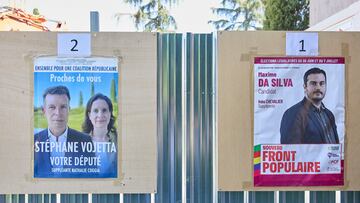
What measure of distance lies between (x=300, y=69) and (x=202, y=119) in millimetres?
921

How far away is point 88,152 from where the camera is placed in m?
3.81

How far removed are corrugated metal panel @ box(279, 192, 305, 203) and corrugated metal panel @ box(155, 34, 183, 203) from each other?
2.94ft

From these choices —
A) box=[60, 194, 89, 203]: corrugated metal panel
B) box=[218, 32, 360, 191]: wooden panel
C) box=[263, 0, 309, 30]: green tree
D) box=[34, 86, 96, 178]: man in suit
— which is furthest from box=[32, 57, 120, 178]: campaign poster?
box=[263, 0, 309, 30]: green tree

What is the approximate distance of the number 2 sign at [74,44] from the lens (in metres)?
3.75

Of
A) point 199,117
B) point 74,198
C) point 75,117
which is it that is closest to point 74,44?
point 75,117

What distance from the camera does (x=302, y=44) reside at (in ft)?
12.5

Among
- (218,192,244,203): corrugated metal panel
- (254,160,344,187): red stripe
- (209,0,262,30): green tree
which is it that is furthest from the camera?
(209,0,262,30): green tree

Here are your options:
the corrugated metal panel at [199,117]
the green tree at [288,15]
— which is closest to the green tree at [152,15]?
the green tree at [288,15]

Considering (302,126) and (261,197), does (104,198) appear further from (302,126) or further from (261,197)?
(302,126)

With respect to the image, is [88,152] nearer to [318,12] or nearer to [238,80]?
[238,80]

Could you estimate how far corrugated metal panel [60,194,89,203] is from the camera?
13.0 ft

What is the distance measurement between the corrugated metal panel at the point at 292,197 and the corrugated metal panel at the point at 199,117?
0.63 metres

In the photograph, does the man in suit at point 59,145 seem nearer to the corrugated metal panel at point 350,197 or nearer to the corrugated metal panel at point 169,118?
the corrugated metal panel at point 169,118

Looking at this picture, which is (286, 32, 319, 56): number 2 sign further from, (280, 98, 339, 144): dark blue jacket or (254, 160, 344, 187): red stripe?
(254, 160, 344, 187): red stripe
